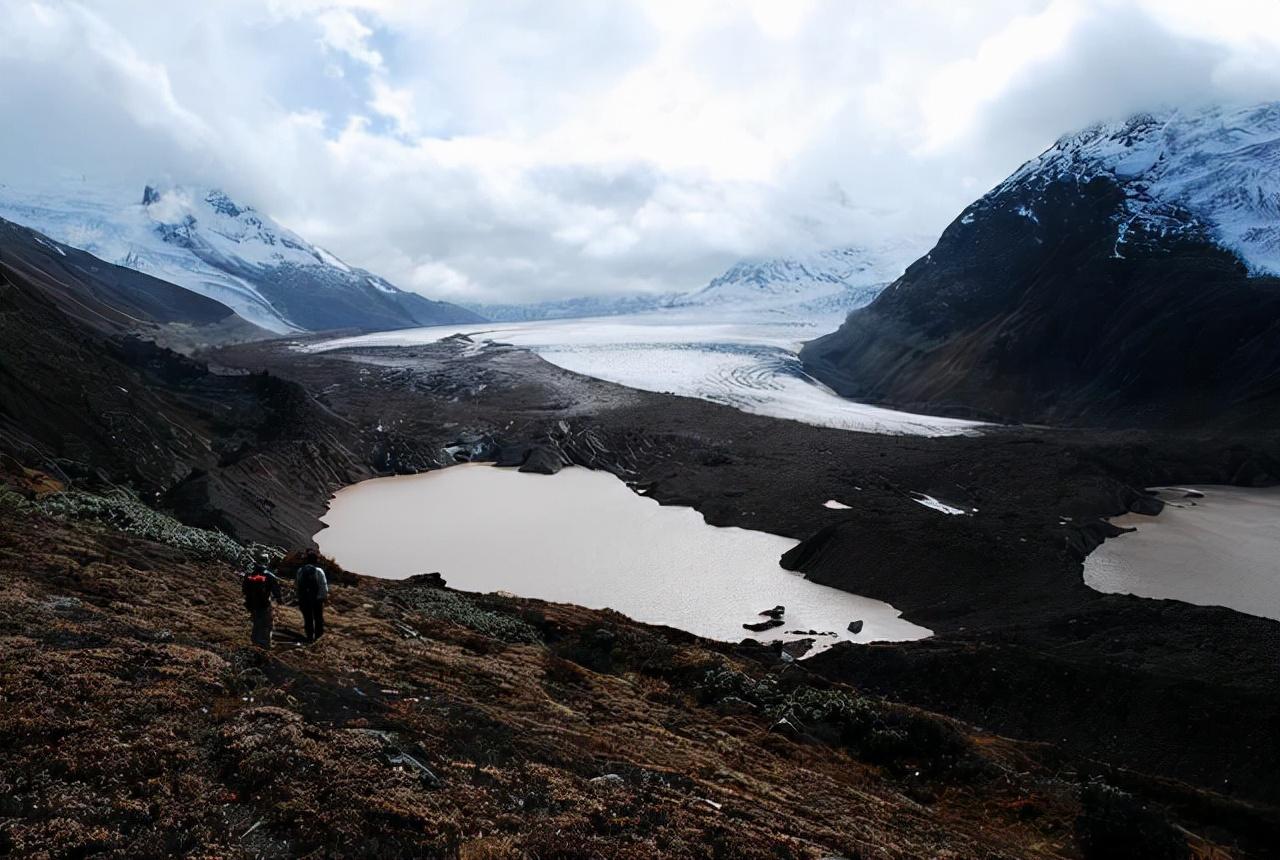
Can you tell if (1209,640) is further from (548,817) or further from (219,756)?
(219,756)

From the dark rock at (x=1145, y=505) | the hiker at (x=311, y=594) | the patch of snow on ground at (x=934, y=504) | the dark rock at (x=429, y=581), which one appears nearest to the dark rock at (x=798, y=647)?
the dark rock at (x=429, y=581)

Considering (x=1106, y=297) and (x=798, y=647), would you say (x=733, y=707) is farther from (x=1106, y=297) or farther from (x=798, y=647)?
(x=1106, y=297)

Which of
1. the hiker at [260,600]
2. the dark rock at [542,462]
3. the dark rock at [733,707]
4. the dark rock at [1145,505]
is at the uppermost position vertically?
the dark rock at [1145,505]

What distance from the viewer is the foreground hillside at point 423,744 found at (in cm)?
555

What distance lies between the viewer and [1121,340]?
55125 millimetres

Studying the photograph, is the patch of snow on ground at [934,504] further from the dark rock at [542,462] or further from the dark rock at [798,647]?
the dark rock at [542,462]

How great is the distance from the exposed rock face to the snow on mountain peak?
0.13m

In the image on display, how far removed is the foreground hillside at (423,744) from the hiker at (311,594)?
12.7 inches

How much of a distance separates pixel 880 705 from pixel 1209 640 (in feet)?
31.8

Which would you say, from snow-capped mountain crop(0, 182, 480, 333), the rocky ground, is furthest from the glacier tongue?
the rocky ground

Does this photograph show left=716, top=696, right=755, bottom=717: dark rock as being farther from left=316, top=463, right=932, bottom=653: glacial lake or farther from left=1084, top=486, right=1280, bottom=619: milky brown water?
left=1084, top=486, right=1280, bottom=619: milky brown water

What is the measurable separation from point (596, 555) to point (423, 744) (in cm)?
2180

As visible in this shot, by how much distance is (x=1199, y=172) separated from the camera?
6644 cm

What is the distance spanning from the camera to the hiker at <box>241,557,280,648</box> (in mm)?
8914
